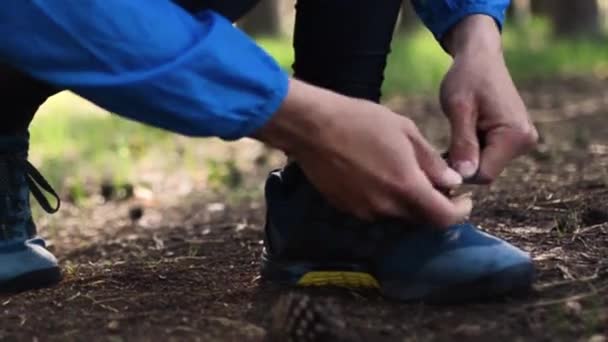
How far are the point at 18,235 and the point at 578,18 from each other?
29.5 ft

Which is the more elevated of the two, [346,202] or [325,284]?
[346,202]

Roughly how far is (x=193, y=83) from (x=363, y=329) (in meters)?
0.41

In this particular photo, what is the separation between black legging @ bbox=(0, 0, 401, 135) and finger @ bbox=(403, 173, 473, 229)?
302mm

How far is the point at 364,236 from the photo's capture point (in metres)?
1.78

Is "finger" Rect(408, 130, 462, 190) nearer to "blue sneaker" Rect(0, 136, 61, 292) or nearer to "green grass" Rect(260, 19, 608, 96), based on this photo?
"blue sneaker" Rect(0, 136, 61, 292)

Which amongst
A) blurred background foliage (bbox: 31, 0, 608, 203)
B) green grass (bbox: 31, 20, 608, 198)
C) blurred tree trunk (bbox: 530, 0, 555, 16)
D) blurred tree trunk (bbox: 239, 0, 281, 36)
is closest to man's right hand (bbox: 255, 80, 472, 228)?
blurred background foliage (bbox: 31, 0, 608, 203)

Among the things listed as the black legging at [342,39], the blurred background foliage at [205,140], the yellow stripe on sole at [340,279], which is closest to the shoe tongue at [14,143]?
the black legging at [342,39]

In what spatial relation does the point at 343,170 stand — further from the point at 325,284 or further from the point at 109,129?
the point at 109,129

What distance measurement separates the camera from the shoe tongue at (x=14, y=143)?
2061 mm

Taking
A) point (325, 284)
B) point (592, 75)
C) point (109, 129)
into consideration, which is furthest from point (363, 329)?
point (592, 75)

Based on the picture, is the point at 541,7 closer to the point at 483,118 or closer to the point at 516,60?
the point at 516,60

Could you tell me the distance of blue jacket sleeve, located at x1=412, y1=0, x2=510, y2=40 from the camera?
186 cm

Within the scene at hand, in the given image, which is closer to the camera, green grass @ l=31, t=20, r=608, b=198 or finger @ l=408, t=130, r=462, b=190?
finger @ l=408, t=130, r=462, b=190

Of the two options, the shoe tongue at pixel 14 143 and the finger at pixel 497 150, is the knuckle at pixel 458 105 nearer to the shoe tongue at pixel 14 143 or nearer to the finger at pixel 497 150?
the finger at pixel 497 150
